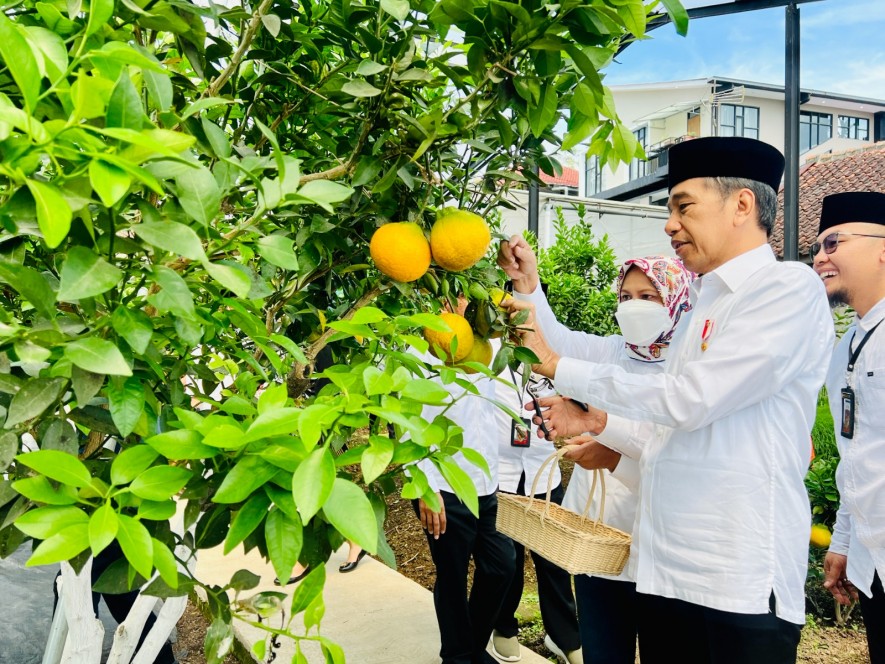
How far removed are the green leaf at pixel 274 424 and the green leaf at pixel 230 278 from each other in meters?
0.12

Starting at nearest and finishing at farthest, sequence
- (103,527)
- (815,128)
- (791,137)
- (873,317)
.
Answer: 1. (103,527)
2. (873,317)
3. (791,137)
4. (815,128)

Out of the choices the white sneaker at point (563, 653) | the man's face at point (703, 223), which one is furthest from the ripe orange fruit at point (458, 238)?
the white sneaker at point (563, 653)

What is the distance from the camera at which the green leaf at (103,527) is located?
603 mm

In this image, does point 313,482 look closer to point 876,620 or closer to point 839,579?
point 876,620

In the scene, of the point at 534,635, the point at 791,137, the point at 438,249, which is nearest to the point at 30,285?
the point at 438,249

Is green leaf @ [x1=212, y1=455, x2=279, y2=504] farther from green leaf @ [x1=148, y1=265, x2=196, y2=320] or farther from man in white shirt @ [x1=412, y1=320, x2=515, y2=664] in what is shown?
man in white shirt @ [x1=412, y1=320, x2=515, y2=664]

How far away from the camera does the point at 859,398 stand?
2.52 metres

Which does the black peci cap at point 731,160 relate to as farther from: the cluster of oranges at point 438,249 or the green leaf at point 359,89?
the green leaf at point 359,89

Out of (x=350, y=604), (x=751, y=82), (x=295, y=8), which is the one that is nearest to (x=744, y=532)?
(x=295, y=8)

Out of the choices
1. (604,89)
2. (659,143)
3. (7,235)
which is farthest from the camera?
(659,143)

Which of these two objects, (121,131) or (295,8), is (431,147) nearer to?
(295,8)

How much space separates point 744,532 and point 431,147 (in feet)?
4.11

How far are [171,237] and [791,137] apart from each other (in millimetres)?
5511

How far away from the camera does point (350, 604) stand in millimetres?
4172
